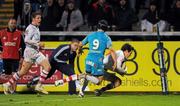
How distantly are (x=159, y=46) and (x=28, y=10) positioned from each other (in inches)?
177

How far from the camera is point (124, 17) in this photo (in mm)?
20344

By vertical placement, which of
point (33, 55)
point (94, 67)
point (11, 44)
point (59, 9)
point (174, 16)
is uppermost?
point (59, 9)

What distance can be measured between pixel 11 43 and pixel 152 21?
4.66 m

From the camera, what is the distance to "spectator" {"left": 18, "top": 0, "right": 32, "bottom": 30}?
67.1ft

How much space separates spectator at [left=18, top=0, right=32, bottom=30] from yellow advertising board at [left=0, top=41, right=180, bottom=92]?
1.57 meters

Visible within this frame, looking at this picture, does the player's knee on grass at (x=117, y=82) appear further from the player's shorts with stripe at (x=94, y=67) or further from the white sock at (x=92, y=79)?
the white sock at (x=92, y=79)

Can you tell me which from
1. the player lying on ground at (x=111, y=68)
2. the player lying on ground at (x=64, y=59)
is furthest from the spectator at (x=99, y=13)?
the player lying on ground at (x=111, y=68)

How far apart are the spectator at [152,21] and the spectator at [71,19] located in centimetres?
206

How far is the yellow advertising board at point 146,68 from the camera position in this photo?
19.2 metres

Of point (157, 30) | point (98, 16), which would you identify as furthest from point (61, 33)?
point (157, 30)

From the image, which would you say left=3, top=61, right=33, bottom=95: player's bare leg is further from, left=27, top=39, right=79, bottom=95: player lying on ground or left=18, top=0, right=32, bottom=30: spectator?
left=18, top=0, right=32, bottom=30: spectator

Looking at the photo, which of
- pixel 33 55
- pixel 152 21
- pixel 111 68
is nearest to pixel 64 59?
pixel 33 55

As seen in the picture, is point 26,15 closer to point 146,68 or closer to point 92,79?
point 146,68

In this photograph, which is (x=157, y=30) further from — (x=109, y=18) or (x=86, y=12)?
(x=86, y=12)
